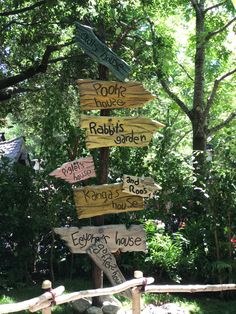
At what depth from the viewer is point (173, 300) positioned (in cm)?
669

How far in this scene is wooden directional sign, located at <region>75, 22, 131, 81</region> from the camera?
534 cm

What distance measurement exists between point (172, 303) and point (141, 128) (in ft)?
9.33

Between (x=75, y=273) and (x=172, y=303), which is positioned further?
(x=75, y=273)

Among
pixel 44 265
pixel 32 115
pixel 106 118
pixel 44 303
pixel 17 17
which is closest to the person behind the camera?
pixel 44 303

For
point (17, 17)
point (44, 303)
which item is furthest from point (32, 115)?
point (44, 303)

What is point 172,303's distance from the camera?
642 centimetres

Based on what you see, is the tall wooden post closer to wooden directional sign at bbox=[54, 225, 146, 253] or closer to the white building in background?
wooden directional sign at bbox=[54, 225, 146, 253]

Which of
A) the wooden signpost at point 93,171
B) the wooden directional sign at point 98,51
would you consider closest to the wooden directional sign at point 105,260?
the wooden signpost at point 93,171

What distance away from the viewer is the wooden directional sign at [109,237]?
211 inches

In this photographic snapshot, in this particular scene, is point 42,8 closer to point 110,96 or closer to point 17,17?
point 17,17

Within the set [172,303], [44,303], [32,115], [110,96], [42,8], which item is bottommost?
[172,303]

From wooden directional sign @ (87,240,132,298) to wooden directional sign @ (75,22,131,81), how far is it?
2194 mm

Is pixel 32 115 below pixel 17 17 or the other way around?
below

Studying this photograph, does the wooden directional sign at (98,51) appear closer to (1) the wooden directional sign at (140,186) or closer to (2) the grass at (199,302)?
(1) the wooden directional sign at (140,186)
